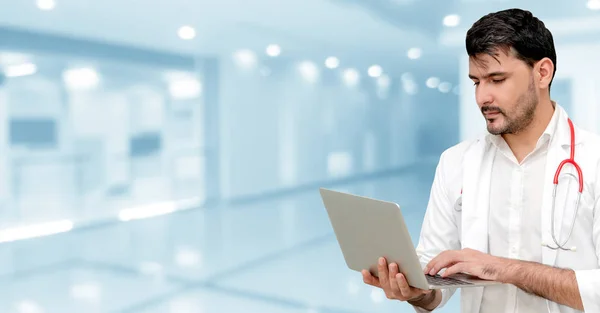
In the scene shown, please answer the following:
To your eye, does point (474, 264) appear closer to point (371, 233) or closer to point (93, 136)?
point (371, 233)

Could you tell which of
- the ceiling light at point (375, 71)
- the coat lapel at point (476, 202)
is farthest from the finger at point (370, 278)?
the ceiling light at point (375, 71)

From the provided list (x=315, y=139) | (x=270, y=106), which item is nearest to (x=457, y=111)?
(x=315, y=139)

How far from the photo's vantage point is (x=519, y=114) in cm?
121

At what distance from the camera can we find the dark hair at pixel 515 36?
3.88 ft

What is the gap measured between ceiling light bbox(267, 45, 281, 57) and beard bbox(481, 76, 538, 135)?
5265 millimetres

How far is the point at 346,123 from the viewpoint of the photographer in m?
5.67

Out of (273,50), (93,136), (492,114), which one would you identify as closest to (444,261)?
(492,114)

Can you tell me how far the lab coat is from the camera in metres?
1.16

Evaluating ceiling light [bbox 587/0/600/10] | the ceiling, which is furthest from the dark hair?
the ceiling

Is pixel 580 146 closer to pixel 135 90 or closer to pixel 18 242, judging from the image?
pixel 18 242

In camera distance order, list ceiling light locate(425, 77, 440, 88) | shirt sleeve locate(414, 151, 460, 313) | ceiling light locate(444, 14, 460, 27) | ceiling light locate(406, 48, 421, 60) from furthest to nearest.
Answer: ceiling light locate(406, 48, 421, 60) < ceiling light locate(425, 77, 440, 88) < ceiling light locate(444, 14, 460, 27) < shirt sleeve locate(414, 151, 460, 313)

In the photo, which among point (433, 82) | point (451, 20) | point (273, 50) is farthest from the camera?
point (273, 50)

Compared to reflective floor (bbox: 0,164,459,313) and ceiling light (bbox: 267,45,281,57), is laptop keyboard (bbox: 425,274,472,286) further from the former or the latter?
ceiling light (bbox: 267,45,281,57)

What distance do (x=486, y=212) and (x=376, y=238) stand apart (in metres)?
0.28
